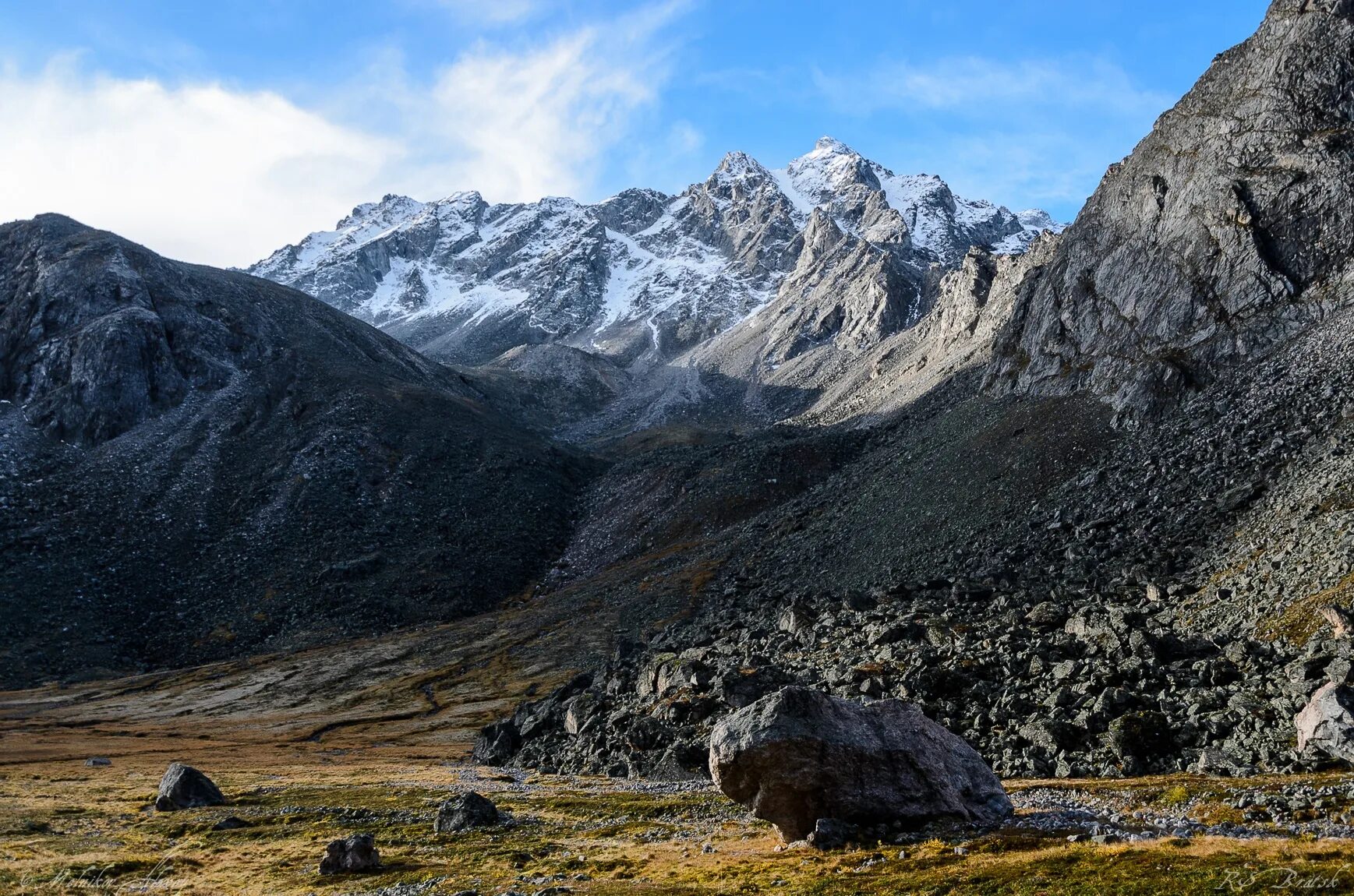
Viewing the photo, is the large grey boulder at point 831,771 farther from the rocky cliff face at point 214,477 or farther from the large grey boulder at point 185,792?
the rocky cliff face at point 214,477

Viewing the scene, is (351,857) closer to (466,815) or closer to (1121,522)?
(466,815)

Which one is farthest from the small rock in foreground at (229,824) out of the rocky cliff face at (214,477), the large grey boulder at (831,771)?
the rocky cliff face at (214,477)

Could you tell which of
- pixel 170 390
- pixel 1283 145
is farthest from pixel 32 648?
pixel 1283 145

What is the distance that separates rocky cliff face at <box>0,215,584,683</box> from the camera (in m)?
116

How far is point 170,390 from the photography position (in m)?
153

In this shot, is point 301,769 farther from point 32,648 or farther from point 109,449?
point 109,449

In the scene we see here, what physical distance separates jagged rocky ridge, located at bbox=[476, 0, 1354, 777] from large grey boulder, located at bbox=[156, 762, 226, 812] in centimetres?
1949

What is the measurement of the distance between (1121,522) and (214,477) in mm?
128733

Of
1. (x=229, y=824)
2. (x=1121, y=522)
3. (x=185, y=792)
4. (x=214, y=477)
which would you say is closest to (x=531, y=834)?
(x=229, y=824)

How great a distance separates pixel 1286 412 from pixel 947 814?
179 ft

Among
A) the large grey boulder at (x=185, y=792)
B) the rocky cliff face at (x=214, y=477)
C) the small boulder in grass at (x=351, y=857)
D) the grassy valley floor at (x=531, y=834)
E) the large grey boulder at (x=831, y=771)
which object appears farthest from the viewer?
the rocky cliff face at (x=214, y=477)

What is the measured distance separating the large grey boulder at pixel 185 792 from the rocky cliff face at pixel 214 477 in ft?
228

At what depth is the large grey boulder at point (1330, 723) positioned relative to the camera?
2950 centimetres

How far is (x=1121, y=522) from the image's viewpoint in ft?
219
